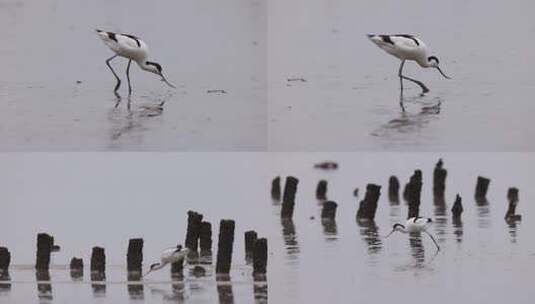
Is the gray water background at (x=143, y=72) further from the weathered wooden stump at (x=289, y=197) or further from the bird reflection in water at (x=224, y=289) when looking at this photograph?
the weathered wooden stump at (x=289, y=197)

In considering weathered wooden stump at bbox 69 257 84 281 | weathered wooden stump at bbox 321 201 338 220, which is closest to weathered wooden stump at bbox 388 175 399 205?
weathered wooden stump at bbox 321 201 338 220

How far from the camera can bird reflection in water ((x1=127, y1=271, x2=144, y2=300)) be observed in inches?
673

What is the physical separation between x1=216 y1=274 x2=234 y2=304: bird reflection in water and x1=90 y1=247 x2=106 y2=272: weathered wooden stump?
1.08 meters

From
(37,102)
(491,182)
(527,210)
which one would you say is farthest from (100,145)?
(491,182)

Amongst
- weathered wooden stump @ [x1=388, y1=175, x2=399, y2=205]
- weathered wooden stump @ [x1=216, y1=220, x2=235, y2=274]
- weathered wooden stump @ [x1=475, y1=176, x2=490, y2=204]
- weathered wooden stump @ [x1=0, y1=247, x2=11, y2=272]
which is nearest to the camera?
weathered wooden stump @ [x1=216, y1=220, x2=235, y2=274]

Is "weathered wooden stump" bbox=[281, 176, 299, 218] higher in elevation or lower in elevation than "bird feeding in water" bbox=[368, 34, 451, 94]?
lower

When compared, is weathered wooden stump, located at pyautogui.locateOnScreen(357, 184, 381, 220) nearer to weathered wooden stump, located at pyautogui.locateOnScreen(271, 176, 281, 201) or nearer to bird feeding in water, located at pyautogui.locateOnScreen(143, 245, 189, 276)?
weathered wooden stump, located at pyautogui.locateOnScreen(271, 176, 281, 201)

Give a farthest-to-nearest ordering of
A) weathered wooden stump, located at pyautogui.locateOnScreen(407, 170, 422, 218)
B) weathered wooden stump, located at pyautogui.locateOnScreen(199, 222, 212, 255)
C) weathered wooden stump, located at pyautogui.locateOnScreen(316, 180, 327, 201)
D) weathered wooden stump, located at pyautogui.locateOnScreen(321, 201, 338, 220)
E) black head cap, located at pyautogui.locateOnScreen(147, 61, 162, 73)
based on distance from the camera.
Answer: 1. weathered wooden stump, located at pyautogui.locateOnScreen(316, 180, 327, 201)
2. weathered wooden stump, located at pyautogui.locateOnScreen(321, 201, 338, 220)
3. weathered wooden stump, located at pyautogui.locateOnScreen(407, 170, 422, 218)
4. weathered wooden stump, located at pyautogui.locateOnScreen(199, 222, 212, 255)
5. black head cap, located at pyautogui.locateOnScreen(147, 61, 162, 73)

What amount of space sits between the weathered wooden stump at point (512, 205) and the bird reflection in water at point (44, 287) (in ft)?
24.4

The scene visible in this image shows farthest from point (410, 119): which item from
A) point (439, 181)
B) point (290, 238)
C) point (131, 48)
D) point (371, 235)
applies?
point (439, 181)

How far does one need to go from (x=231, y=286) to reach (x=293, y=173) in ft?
51.2

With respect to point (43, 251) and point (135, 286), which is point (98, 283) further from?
point (43, 251)

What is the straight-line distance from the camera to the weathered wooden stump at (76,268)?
59.3ft

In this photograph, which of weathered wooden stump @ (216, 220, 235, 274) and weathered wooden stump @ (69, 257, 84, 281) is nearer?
weathered wooden stump @ (216, 220, 235, 274)
